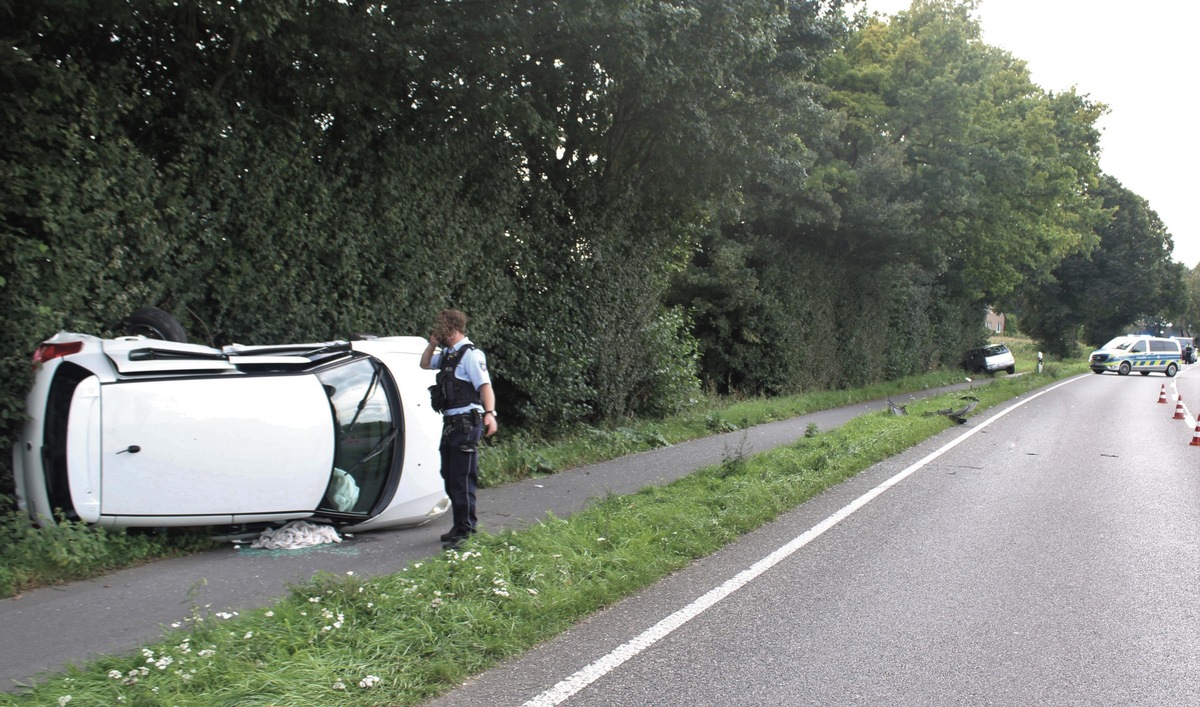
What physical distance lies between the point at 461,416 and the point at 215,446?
1.73 metres

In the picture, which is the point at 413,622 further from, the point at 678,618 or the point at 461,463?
the point at 461,463

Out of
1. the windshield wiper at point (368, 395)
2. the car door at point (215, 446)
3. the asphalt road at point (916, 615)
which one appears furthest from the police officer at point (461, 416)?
the asphalt road at point (916, 615)

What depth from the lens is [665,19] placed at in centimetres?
1024

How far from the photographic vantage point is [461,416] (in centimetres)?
696

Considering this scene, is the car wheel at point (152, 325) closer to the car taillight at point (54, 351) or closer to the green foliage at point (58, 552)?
the car taillight at point (54, 351)

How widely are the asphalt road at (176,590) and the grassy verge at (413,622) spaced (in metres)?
0.26

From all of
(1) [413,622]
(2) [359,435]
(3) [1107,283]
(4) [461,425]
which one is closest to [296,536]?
(2) [359,435]

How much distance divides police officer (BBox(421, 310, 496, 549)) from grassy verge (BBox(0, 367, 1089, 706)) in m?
0.30

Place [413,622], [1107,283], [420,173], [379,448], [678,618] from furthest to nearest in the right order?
[1107,283] < [420,173] < [379,448] < [678,618] < [413,622]

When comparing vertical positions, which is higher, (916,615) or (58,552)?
(58,552)

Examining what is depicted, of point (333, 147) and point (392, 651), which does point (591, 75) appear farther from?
point (392, 651)

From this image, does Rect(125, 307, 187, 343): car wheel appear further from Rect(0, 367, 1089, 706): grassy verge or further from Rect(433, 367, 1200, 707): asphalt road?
Rect(433, 367, 1200, 707): asphalt road

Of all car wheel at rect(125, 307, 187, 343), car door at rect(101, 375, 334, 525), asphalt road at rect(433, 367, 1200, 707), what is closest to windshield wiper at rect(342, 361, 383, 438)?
car door at rect(101, 375, 334, 525)

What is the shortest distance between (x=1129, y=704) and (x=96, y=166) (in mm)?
7513
